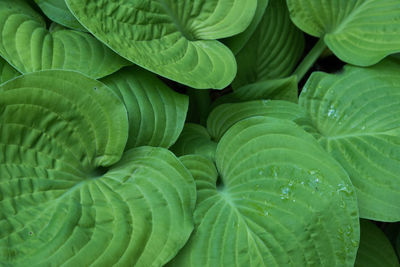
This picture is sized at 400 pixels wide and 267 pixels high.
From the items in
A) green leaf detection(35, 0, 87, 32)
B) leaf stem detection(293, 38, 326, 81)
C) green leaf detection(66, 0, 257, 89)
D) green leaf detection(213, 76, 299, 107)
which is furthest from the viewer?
leaf stem detection(293, 38, 326, 81)

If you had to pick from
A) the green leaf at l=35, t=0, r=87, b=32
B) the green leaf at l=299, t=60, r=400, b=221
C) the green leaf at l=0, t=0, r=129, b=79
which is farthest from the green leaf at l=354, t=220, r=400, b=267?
the green leaf at l=35, t=0, r=87, b=32

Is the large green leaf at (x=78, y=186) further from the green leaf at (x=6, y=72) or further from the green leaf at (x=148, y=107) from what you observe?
the green leaf at (x=6, y=72)

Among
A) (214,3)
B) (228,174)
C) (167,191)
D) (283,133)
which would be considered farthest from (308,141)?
(214,3)

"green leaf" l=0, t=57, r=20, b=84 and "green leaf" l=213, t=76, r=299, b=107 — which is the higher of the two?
"green leaf" l=0, t=57, r=20, b=84

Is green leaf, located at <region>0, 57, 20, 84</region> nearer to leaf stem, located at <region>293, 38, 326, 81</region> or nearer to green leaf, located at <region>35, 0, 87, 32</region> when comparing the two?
green leaf, located at <region>35, 0, 87, 32</region>

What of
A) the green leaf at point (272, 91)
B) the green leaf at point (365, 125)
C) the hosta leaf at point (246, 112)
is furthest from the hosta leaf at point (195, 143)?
the green leaf at point (365, 125)
